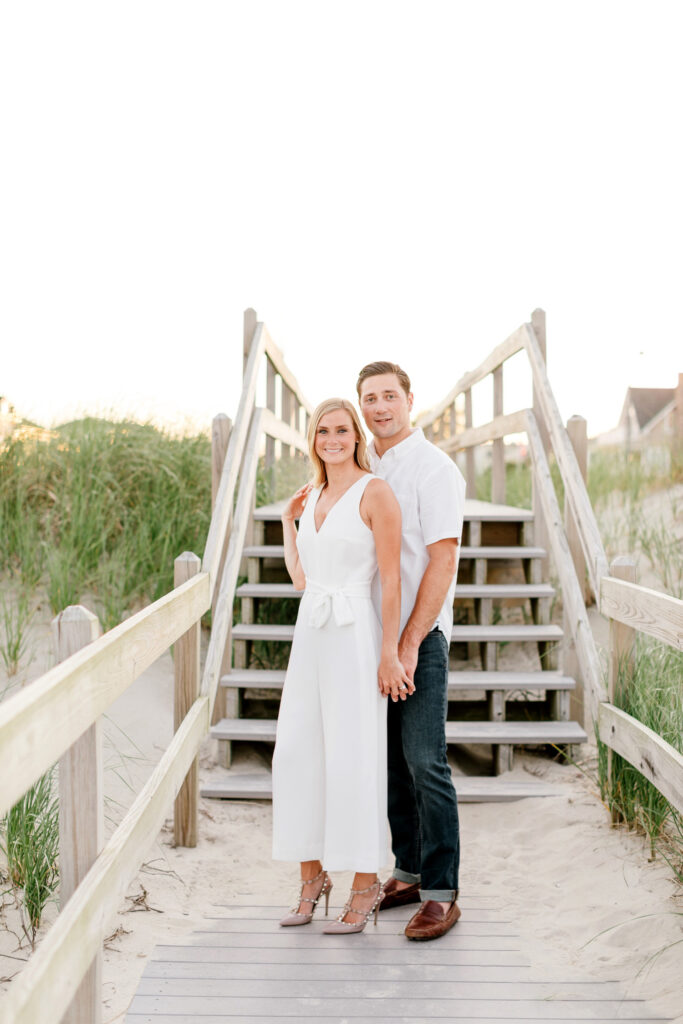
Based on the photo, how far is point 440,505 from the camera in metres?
3.17

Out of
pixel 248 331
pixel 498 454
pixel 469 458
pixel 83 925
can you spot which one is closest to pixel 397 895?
pixel 83 925

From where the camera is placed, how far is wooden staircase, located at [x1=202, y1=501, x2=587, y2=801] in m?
5.07

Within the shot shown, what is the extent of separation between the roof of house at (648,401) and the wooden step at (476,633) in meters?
42.0

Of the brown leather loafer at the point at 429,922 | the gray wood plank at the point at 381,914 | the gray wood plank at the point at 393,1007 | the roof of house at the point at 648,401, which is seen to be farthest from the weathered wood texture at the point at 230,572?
the roof of house at the point at 648,401

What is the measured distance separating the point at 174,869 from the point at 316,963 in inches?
45.5

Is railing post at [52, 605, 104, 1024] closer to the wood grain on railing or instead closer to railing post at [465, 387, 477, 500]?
the wood grain on railing

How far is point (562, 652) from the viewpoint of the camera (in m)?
5.57

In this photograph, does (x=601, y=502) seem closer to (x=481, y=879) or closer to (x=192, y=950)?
(x=481, y=879)

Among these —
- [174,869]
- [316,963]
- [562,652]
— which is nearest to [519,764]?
[562,652]

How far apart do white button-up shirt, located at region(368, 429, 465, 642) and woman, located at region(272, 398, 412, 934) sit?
14cm

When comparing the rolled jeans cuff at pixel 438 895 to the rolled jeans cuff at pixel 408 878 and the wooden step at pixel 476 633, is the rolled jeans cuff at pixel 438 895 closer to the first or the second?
A: the rolled jeans cuff at pixel 408 878

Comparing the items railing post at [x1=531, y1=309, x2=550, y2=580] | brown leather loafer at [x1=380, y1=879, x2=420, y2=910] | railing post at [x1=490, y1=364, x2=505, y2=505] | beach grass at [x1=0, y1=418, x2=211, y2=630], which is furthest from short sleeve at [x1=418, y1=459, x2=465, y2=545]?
railing post at [x1=490, y1=364, x2=505, y2=505]

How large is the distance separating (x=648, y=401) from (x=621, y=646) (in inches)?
1800

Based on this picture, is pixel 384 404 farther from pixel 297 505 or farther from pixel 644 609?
pixel 644 609
